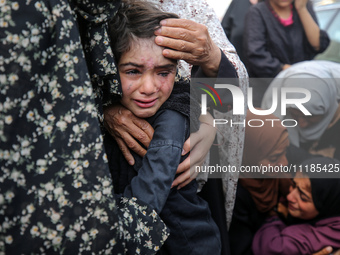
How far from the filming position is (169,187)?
4.61 feet

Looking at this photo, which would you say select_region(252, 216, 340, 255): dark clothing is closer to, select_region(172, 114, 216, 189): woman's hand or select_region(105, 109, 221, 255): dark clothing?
select_region(105, 109, 221, 255): dark clothing

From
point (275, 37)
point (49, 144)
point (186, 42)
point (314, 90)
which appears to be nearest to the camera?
point (49, 144)

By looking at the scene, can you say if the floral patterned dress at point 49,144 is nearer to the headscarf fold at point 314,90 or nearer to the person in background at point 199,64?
the person in background at point 199,64

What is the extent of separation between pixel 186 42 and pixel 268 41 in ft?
8.33

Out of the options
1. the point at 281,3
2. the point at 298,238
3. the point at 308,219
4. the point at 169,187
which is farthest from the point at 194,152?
the point at 281,3

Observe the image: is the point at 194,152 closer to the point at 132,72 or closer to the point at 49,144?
the point at 132,72

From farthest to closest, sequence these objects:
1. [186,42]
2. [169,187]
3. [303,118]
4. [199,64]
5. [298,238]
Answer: [303,118] → [298,238] → [199,64] → [186,42] → [169,187]

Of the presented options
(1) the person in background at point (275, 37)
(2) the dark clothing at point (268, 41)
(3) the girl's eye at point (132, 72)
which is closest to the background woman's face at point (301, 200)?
(1) the person in background at point (275, 37)

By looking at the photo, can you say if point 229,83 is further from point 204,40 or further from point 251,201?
point 251,201

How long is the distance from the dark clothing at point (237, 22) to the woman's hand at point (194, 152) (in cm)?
247

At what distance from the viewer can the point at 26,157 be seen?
96 centimetres

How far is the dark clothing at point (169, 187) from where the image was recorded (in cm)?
138

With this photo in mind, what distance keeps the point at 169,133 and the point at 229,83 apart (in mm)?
526

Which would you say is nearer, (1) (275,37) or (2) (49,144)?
(2) (49,144)
